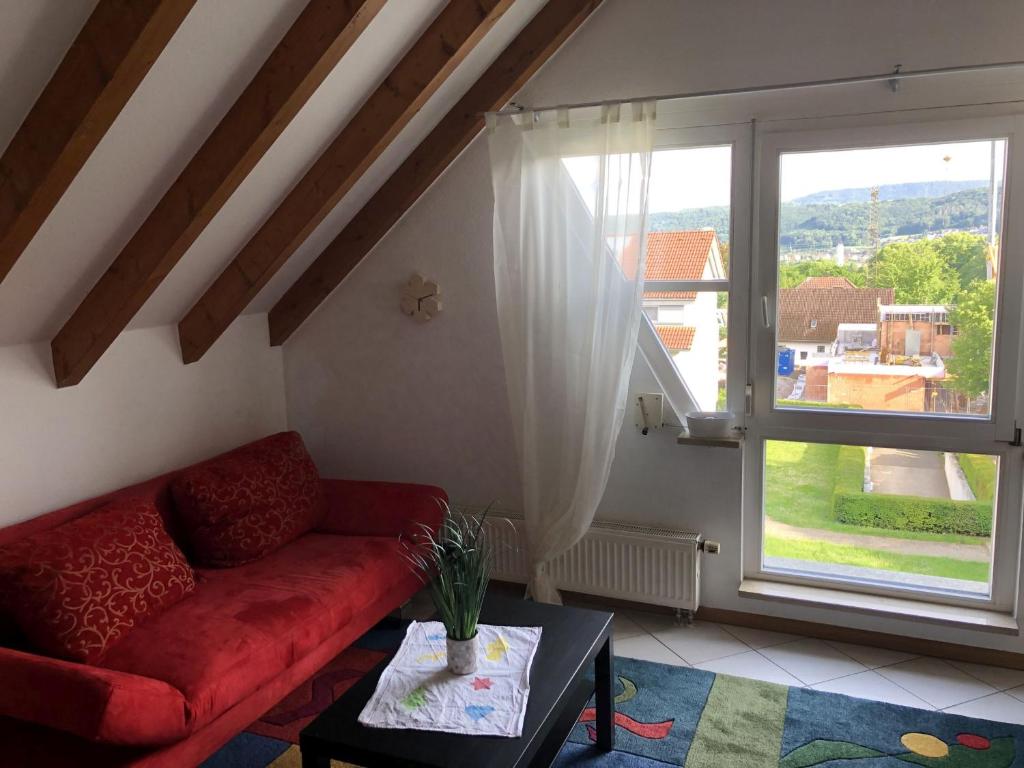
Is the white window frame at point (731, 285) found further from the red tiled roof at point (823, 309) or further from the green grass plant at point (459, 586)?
the green grass plant at point (459, 586)

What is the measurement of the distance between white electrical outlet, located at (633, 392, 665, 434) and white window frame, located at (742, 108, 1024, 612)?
13.7 inches

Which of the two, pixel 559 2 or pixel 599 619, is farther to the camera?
pixel 559 2

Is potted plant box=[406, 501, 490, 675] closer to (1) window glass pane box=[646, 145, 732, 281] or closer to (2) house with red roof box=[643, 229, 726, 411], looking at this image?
(2) house with red roof box=[643, 229, 726, 411]

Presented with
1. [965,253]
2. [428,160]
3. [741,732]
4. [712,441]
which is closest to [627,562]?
[712,441]

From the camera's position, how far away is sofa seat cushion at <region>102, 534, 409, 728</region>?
7.40 ft

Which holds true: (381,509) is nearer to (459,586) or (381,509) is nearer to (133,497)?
(133,497)

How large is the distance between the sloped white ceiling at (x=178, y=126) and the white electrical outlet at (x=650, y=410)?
141 centimetres

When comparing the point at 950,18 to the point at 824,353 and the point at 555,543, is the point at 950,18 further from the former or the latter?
the point at 555,543

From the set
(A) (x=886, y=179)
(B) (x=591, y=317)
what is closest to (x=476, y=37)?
(B) (x=591, y=317)

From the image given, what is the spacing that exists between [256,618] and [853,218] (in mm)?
2512

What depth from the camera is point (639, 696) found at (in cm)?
285

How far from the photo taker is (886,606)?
315 centimetres

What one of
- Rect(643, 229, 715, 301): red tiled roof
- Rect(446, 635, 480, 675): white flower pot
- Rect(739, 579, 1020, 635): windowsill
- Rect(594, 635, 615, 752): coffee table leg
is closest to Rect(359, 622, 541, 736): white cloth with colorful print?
Rect(446, 635, 480, 675): white flower pot

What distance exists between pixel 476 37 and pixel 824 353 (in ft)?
5.67
